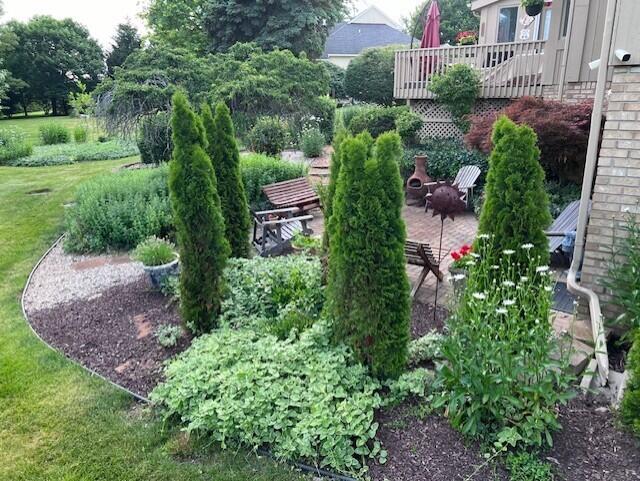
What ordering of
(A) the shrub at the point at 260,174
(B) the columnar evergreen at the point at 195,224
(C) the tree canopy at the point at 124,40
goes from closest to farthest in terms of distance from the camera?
1. (B) the columnar evergreen at the point at 195,224
2. (A) the shrub at the point at 260,174
3. (C) the tree canopy at the point at 124,40

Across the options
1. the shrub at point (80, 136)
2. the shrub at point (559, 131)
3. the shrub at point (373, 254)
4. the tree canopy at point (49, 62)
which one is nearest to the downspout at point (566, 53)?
the shrub at point (559, 131)

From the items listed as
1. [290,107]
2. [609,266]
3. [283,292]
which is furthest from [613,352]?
[290,107]

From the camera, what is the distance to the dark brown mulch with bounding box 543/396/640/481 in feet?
7.56

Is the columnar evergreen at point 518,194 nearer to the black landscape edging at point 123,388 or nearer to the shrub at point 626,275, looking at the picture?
the shrub at point 626,275

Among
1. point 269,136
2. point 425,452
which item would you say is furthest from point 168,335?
point 269,136

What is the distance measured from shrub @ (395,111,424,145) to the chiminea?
6.55ft

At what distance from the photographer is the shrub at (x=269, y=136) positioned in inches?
448

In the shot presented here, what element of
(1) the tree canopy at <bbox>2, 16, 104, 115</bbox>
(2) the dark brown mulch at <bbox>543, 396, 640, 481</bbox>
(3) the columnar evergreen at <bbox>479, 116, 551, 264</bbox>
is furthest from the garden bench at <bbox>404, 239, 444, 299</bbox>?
(1) the tree canopy at <bbox>2, 16, 104, 115</bbox>

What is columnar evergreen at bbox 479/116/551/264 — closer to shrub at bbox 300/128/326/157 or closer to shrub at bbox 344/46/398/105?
shrub at bbox 300/128/326/157

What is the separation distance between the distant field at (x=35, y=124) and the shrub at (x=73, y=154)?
697 mm

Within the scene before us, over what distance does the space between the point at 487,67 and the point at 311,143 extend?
492 cm

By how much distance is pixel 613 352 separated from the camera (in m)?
3.50

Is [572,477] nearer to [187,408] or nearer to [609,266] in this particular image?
[609,266]

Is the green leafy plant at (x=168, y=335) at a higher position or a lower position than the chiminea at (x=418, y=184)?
lower
